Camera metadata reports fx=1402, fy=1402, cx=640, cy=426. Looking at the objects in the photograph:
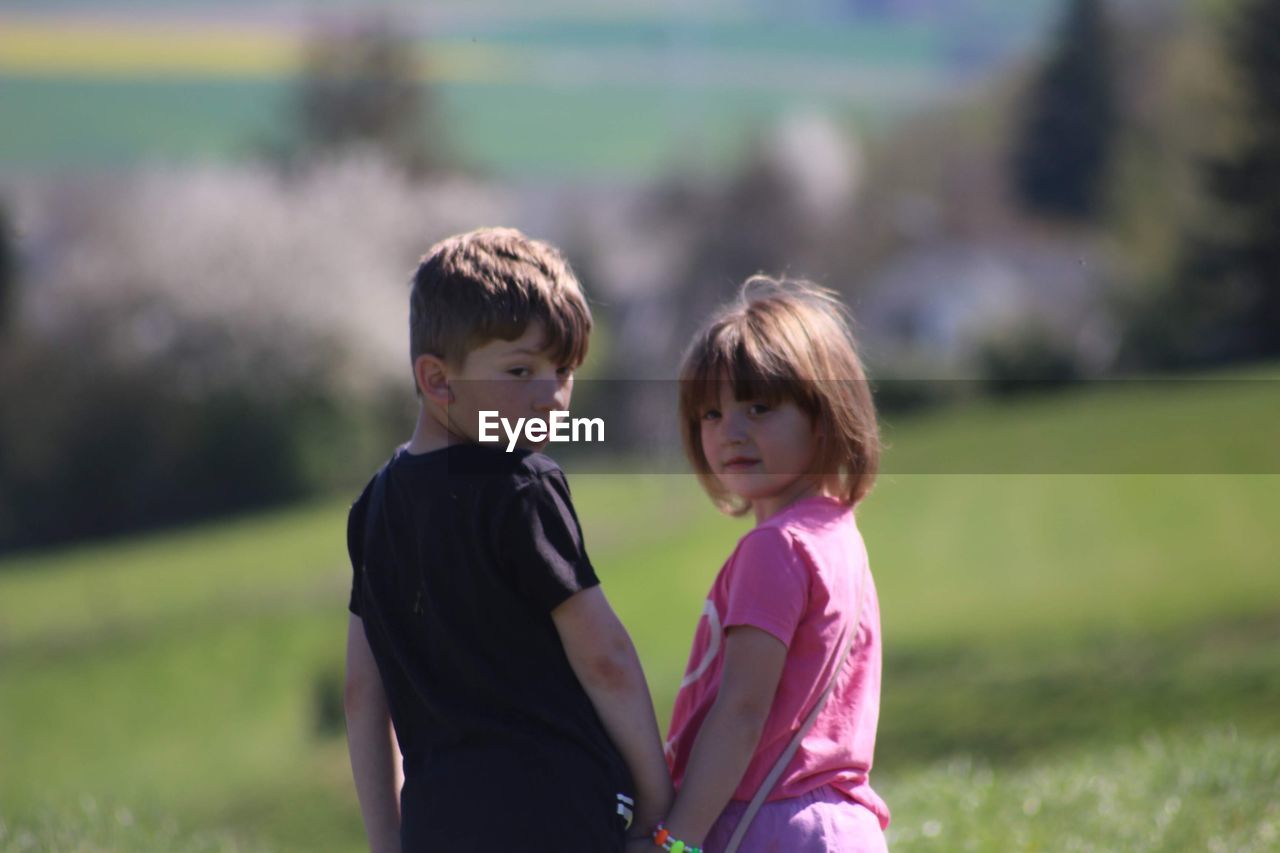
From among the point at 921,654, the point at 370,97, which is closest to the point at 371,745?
the point at 921,654

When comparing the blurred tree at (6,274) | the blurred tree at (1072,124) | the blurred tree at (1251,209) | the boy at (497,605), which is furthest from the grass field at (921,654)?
the blurred tree at (1072,124)

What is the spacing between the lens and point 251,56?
36.6m

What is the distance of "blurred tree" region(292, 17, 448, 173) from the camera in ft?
120

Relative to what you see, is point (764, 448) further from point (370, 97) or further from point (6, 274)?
point (370, 97)

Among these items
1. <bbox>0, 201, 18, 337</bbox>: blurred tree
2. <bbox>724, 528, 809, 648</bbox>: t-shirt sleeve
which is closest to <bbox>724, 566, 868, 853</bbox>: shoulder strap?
<bbox>724, 528, 809, 648</bbox>: t-shirt sleeve

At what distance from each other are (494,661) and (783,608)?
454 millimetres

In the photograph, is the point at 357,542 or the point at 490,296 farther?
the point at 357,542

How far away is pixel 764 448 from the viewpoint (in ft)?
7.88

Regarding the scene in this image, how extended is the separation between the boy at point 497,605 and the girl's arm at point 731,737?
6 centimetres

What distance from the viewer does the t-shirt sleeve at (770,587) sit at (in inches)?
85.8

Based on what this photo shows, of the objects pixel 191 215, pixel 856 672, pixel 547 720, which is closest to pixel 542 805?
pixel 547 720

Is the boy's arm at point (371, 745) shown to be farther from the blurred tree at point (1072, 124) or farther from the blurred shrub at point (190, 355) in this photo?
the blurred tree at point (1072, 124)

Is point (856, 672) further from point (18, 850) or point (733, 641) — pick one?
point (18, 850)

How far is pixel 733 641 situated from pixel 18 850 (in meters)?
2.71
